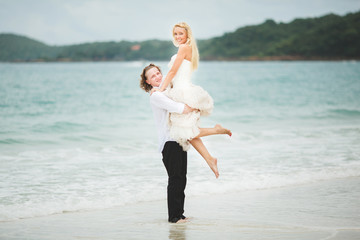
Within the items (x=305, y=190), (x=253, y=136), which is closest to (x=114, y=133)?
(x=253, y=136)

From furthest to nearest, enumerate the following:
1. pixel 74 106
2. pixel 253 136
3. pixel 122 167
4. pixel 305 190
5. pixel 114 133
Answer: pixel 74 106, pixel 114 133, pixel 253 136, pixel 122 167, pixel 305 190

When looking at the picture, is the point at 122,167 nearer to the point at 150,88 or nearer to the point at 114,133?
the point at 150,88

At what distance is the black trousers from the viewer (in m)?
4.43

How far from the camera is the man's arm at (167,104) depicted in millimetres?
4246

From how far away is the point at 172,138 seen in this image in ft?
14.3

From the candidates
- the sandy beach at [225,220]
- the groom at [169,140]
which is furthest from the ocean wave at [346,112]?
the groom at [169,140]

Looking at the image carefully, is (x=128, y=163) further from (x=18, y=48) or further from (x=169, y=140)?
(x=18, y=48)

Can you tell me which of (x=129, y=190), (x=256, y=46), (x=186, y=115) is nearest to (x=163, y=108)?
(x=186, y=115)

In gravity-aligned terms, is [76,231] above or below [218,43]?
below

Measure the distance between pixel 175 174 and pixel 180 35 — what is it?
56.4 inches

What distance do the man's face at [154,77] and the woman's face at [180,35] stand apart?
40 centimetres

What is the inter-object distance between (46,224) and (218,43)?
455ft

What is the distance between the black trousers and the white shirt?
9 cm

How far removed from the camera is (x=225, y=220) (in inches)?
189
